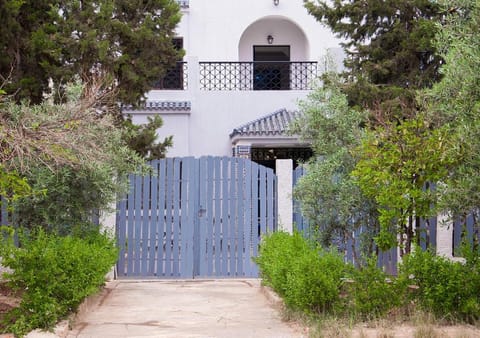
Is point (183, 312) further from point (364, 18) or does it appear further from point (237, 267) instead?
point (364, 18)

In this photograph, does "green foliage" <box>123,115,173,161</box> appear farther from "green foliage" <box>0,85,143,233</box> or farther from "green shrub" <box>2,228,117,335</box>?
"green shrub" <box>2,228,117,335</box>

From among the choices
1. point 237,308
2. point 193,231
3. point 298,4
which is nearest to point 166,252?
point 193,231

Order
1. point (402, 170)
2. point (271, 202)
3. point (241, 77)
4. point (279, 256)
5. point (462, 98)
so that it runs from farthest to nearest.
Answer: point (241, 77) → point (271, 202) → point (279, 256) → point (402, 170) → point (462, 98)

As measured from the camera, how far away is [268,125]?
826 inches

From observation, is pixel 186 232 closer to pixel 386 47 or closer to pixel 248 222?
pixel 248 222

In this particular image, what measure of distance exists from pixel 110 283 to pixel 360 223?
14.4 feet

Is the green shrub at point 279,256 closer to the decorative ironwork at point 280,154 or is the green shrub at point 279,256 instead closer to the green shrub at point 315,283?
the green shrub at point 315,283

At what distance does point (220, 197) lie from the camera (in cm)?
1345

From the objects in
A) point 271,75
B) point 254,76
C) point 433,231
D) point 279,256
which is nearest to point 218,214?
point 433,231

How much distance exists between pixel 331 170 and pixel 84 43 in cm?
509

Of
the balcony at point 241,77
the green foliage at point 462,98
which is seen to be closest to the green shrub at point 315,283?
the green foliage at point 462,98

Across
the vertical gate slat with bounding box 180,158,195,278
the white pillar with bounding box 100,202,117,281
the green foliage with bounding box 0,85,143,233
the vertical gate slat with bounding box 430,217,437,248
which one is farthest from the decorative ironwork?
the green foliage with bounding box 0,85,143,233

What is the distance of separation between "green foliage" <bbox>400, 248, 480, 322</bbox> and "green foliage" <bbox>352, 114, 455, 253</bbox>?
580 millimetres

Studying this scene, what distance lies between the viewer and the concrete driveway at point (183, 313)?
7.93 meters
